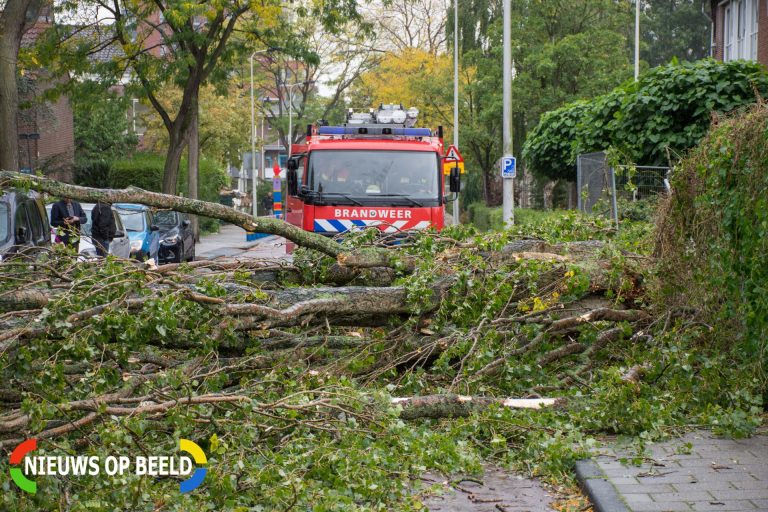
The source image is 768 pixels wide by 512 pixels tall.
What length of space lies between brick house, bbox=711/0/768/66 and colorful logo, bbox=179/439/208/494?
832 inches

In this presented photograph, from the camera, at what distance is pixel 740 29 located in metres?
26.7

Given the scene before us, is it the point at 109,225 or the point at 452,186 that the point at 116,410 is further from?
the point at 109,225

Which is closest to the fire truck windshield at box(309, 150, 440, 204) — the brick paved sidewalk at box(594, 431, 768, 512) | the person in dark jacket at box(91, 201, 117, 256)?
the person in dark jacket at box(91, 201, 117, 256)

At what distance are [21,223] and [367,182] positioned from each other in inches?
199

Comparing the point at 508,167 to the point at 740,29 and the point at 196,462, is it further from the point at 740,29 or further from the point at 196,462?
the point at 196,462

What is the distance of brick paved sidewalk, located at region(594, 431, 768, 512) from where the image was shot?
5004mm

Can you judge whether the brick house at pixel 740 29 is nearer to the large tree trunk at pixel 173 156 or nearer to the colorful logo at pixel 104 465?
the large tree trunk at pixel 173 156

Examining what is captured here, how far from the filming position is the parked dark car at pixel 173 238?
21.9 metres

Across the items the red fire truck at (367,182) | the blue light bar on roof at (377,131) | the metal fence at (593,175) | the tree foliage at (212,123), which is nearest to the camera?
the red fire truck at (367,182)

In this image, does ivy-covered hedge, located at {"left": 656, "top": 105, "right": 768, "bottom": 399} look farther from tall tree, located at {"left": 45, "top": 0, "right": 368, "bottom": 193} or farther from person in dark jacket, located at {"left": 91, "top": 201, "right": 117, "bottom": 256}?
tall tree, located at {"left": 45, "top": 0, "right": 368, "bottom": 193}

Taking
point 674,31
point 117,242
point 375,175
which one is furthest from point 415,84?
point 375,175

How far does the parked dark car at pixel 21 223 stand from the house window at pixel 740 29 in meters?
18.5

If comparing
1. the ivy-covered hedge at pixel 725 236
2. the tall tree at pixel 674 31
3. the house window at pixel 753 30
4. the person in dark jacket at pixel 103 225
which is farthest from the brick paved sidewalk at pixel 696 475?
the tall tree at pixel 674 31

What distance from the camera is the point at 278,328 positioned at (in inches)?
286
